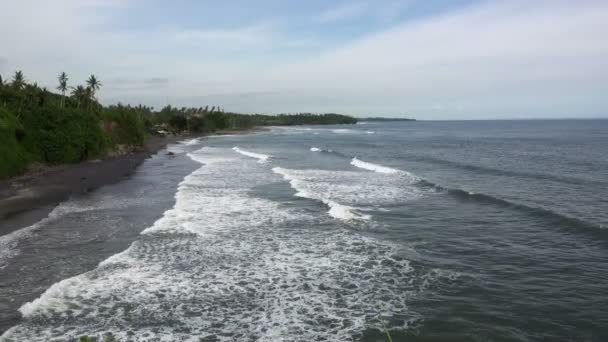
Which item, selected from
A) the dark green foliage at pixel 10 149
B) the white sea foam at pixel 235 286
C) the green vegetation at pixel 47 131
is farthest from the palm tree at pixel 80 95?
the white sea foam at pixel 235 286

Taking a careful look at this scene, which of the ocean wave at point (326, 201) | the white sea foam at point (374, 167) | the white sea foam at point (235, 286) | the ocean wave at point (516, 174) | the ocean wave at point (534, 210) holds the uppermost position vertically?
the ocean wave at point (516, 174)

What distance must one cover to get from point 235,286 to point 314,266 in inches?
106

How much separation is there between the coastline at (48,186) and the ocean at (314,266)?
1149mm

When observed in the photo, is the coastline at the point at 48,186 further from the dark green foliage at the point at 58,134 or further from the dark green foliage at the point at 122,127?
the dark green foliage at the point at 122,127

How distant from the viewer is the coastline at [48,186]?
65.8ft

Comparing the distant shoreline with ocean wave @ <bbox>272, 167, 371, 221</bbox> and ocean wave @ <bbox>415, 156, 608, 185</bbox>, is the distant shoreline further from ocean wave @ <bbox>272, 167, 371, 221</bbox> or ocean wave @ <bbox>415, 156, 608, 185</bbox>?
ocean wave @ <bbox>415, 156, 608, 185</bbox>

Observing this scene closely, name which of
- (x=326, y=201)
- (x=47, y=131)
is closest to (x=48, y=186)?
(x=47, y=131)

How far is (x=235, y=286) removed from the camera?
1218 cm

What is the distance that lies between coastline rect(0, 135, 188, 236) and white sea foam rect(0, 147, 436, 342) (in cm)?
604

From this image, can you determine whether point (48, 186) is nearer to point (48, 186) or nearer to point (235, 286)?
point (48, 186)

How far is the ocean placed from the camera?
9.80 m

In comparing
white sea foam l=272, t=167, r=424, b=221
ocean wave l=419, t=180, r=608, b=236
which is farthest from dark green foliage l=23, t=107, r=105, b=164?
ocean wave l=419, t=180, r=608, b=236

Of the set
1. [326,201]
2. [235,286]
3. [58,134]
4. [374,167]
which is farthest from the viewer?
[374,167]

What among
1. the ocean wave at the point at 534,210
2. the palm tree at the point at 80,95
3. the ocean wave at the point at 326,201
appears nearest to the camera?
the ocean wave at the point at 534,210
